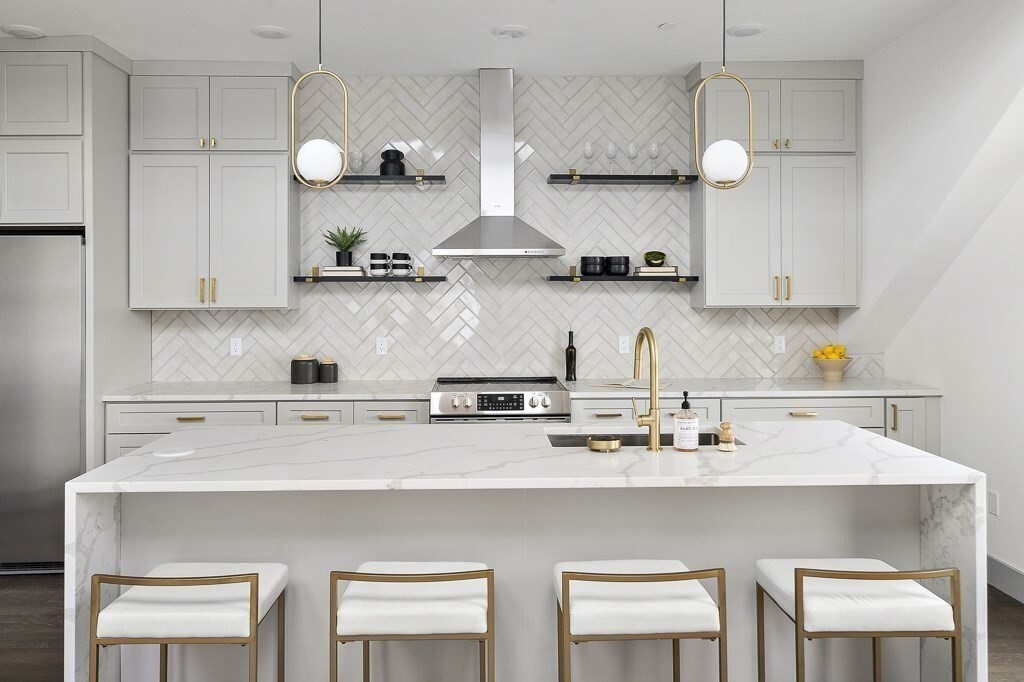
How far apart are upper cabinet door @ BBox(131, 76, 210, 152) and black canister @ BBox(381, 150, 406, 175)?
100 centimetres

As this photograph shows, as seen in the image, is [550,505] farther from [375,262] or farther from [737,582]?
[375,262]

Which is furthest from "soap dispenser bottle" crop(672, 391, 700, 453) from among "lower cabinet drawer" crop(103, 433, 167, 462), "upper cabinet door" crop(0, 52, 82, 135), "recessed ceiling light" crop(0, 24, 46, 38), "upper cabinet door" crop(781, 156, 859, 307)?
"recessed ceiling light" crop(0, 24, 46, 38)

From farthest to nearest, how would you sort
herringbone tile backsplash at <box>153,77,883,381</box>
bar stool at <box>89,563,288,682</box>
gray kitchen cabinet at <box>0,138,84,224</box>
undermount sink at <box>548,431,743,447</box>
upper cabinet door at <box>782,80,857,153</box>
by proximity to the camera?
herringbone tile backsplash at <box>153,77,883,381</box>, upper cabinet door at <box>782,80,857,153</box>, gray kitchen cabinet at <box>0,138,84,224</box>, undermount sink at <box>548,431,743,447</box>, bar stool at <box>89,563,288,682</box>

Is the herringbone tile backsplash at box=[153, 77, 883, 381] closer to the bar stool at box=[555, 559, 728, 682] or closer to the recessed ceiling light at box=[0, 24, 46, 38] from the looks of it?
the recessed ceiling light at box=[0, 24, 46, 38]

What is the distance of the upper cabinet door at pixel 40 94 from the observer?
3.81 meters

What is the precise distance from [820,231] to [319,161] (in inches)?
122

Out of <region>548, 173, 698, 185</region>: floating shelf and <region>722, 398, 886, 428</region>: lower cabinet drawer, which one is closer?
<region>722, 398, 886, 428</region>: lower cabinet drawer

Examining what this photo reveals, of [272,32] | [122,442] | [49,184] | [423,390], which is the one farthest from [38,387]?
[272,32]

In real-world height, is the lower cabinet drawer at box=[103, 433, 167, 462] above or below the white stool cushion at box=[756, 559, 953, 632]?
above

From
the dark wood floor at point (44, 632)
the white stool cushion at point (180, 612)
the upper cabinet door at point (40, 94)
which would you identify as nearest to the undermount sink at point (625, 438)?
the white stool cushion at point (180, 612)

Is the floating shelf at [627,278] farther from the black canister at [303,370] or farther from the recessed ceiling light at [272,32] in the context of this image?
the recessed ceiling light at [272,32]

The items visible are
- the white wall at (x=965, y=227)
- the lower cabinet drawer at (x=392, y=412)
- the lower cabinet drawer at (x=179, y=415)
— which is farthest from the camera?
the lower cabinet drawer at (x=392, y=412)

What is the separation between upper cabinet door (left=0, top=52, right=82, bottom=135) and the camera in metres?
3.81

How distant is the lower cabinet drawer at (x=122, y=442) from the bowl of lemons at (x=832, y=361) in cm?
376
